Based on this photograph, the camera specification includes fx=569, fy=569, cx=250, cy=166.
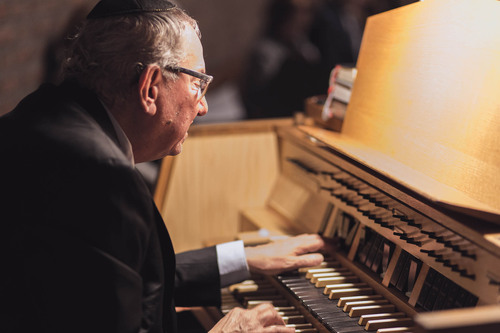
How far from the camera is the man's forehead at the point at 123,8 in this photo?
1.56 meters

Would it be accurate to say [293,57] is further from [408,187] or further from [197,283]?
[408,187]

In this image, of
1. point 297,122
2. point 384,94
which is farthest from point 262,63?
point 384,94

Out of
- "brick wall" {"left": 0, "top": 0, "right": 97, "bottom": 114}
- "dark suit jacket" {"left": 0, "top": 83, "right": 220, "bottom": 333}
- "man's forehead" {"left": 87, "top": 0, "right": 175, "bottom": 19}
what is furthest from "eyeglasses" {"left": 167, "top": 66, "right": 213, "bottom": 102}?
"brick wall" {"left": 0, "top": 0, "right": 97, "bottom": 114}

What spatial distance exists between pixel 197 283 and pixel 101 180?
2.67 feet

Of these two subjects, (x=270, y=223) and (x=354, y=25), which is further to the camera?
(x=354, y=25)

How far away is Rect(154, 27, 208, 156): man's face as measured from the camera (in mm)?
1599

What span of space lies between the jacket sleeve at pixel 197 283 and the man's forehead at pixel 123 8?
898 mm

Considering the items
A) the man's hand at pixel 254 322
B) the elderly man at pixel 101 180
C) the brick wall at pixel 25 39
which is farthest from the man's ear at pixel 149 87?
the brick wall at pixel 25 39

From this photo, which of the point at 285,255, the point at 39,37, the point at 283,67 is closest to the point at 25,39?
the point at 39,37

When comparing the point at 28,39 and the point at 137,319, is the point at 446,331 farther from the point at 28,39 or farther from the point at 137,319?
the point at 28,39

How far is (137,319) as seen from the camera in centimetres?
137

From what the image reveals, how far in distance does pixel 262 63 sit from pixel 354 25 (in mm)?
1665

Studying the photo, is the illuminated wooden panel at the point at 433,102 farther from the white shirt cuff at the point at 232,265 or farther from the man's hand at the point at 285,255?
the white shirt cuff at the point at 232,265

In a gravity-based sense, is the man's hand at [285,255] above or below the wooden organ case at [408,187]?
below
